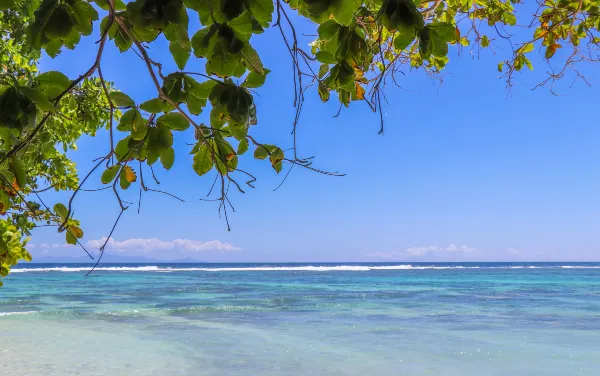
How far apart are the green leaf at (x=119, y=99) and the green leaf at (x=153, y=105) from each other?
3 cm

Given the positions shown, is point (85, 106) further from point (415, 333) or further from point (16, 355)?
point (415, 333)

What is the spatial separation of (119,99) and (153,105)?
0.22ft

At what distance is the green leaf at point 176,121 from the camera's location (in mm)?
1128

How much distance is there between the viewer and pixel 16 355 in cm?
681

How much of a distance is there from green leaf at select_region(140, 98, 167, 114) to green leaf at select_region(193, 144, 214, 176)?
0.22 m

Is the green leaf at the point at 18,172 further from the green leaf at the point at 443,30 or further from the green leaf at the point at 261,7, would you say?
the green leaf at the point at 443,30

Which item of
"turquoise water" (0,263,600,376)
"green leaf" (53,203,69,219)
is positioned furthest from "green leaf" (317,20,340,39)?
"turquoise water" (0,263,600,376)

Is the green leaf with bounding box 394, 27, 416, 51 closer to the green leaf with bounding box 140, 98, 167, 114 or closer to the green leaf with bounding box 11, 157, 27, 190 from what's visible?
the green leaf with bounding box 140, 98, 167, 114

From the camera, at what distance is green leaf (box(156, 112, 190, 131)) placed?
1128 millimetres

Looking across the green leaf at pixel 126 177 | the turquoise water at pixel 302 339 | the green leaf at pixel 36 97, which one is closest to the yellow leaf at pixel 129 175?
the green leaf at pixel 126 177

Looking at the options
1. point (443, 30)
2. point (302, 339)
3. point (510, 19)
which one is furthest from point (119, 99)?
point (302, 339)

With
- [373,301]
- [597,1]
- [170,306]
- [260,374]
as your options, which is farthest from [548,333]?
[170,306]

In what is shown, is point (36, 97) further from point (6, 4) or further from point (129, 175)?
point (129, 175)

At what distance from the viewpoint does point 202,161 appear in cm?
132
